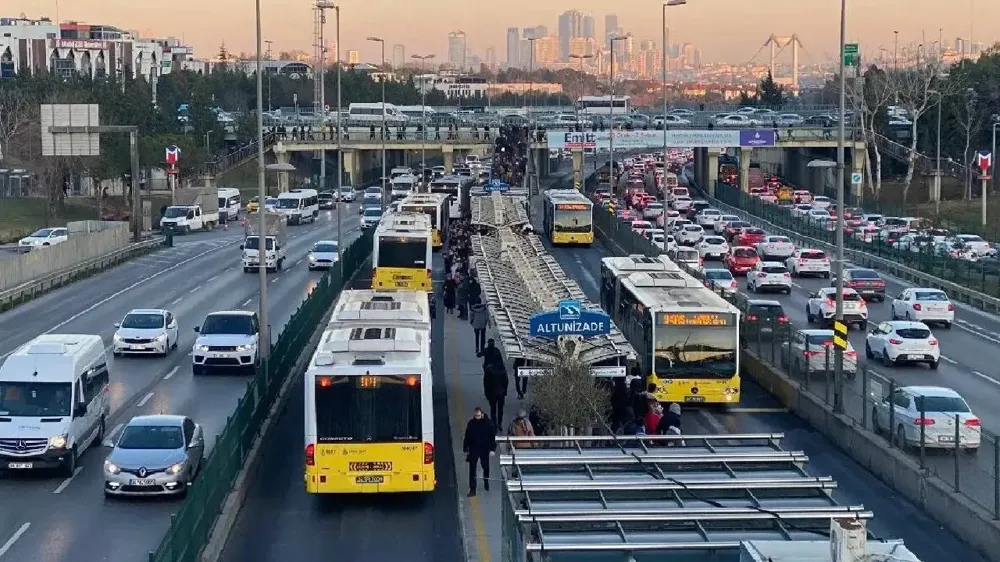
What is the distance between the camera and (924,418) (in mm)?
23797

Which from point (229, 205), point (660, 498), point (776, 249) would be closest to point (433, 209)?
point (776, 249)

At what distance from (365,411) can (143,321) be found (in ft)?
62.2

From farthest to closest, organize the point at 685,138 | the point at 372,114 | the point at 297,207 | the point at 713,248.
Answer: the point at 372,114, the point at 685,138, the point at 297,207, the point at 713,248

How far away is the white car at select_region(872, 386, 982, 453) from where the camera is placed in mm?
22734

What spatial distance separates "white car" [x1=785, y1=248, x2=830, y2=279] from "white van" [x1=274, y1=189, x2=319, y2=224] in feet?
120

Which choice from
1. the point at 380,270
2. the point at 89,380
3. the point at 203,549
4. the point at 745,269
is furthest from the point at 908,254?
the point at 203,549

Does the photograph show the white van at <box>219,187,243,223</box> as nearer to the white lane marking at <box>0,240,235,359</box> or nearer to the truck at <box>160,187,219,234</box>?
the truck at <box>160,187,219,234</box>

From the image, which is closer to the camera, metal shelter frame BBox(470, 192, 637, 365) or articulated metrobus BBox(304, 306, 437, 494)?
articulated metrobus BBox(304, 306, 437, 494)

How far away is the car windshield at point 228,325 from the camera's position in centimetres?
3609

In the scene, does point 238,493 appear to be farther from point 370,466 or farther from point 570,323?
point 570,323

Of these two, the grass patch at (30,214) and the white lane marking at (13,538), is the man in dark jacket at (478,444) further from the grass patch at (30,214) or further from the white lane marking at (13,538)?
the grass patch at (30,214)

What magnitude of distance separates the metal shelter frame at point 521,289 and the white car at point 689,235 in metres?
11.0

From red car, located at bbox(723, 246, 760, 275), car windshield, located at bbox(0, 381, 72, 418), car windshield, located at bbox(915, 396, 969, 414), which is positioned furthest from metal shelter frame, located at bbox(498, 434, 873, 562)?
red car, located at bbox(723, 246, 760, 275)

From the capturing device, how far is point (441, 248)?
68.2 meters
